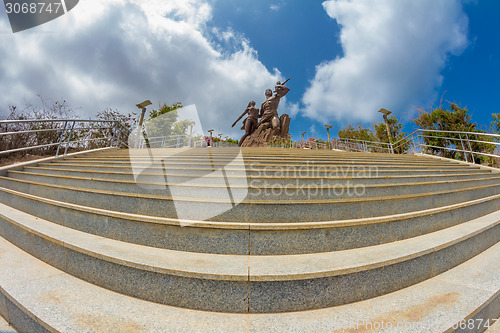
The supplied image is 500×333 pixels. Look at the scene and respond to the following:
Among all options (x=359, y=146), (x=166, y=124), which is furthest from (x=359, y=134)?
(x=166, y=124)

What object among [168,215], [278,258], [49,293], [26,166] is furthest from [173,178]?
[26,166]

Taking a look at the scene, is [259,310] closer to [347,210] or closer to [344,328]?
[344,328]

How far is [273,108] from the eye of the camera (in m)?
20.5

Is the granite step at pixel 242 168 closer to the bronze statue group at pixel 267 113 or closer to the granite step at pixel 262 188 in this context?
the granite step at pixel 262 188

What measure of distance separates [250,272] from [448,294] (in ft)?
5.29

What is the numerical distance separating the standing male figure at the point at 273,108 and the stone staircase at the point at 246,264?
17.3 m

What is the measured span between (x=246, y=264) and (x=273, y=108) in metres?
19.9

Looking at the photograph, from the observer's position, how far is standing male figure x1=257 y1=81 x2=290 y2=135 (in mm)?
20000

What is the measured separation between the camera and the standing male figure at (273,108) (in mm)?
20000

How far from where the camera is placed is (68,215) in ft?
8.45

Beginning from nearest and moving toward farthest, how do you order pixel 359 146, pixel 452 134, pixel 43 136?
pixel 43 136 < pixel 452 134 < pixel 359 146

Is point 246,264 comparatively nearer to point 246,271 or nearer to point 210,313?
point 246,271
